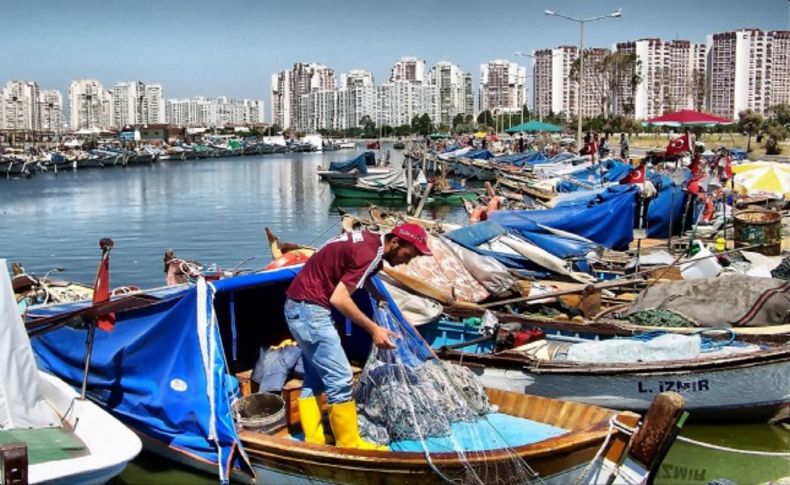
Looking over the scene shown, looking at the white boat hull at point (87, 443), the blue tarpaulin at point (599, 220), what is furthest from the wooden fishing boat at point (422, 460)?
the blue tarpaulin at point (599, 220)

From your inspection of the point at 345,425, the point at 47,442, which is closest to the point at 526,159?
the point at 345,425

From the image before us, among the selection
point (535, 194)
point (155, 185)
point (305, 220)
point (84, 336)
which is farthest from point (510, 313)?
point (155, 185)

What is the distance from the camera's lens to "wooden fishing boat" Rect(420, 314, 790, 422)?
29.1 feet

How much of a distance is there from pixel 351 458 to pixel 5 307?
138 inches

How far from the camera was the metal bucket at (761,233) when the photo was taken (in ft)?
51.1

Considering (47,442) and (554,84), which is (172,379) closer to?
(47,442)

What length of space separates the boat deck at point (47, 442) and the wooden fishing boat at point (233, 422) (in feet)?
2.62

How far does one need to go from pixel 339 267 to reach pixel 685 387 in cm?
461

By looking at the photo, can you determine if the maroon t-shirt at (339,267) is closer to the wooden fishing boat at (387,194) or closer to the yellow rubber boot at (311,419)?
the yellow rubber boot at (311,419)

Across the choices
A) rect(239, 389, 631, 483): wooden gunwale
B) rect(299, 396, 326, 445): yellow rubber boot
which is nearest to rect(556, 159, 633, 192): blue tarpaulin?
rect(299, 396, 326, 445): yellow rubber boot

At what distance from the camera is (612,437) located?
6164 millimetres

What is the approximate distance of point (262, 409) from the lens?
801cm

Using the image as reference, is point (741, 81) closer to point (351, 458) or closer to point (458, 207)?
point (458, 207)

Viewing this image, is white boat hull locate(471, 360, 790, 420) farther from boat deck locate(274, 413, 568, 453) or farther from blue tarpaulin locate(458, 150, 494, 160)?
blue tarpaulin locate(458, 150, 494, 160)
